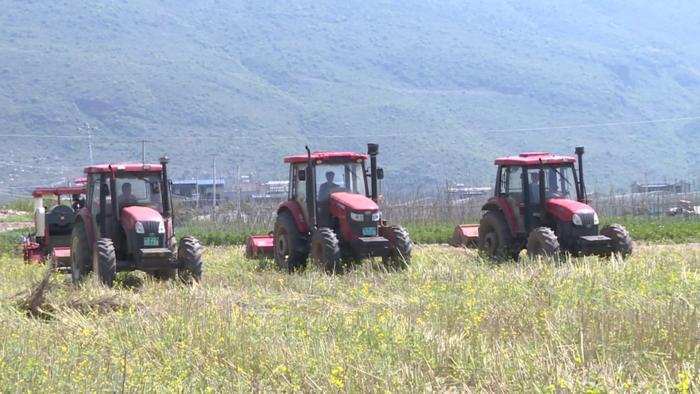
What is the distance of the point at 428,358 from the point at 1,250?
20437 mm

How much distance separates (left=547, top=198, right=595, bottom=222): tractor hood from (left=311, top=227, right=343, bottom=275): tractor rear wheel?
3549 millimetres

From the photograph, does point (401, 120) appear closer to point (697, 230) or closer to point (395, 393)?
point (697, 230)

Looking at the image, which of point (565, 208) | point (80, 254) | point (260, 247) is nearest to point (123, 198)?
point (80, 254)

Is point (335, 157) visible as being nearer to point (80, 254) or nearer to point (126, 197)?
point (126, 197)

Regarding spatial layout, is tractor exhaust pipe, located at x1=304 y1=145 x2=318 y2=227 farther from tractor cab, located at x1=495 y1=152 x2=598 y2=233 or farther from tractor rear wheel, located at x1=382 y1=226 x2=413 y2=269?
tractor cab, located at x1=495 y1=152 x2=598 y2=233

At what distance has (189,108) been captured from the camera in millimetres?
155250

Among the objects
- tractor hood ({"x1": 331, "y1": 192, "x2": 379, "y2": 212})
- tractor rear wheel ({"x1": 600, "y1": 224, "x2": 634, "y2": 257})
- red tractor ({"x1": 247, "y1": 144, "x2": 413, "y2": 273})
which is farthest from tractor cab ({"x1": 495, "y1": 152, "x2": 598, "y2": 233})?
tractor hood ({"x1": 331, "y1": 192, "x2": 379, "y2": 212})

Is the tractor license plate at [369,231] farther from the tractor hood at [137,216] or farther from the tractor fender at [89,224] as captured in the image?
the tractor fender at [89,224]

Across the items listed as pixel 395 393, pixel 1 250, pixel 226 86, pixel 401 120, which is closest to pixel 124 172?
pixel 395 393

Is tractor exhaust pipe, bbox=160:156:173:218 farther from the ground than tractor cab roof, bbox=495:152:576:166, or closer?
closer

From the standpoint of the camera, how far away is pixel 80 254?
54.8 feet

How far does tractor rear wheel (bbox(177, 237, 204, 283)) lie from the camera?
52.7 feet

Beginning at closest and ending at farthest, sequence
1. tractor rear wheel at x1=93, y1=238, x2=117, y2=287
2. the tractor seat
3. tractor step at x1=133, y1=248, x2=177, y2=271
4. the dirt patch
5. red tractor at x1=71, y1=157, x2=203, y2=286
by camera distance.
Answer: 1. tractor rear wheel at x1=93, y1=238, x2=117, y2=287
2. tractor step at x1=133, y1=248, x2=177, y2=271
3. red tractor at x1=71, y1=157, x2=203, y2=286
4. the tractor seat
5. the dirt patch

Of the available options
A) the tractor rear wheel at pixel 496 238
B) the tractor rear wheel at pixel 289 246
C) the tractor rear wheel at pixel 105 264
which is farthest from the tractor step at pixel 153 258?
the tractor rear wheel at pixel 496 238
